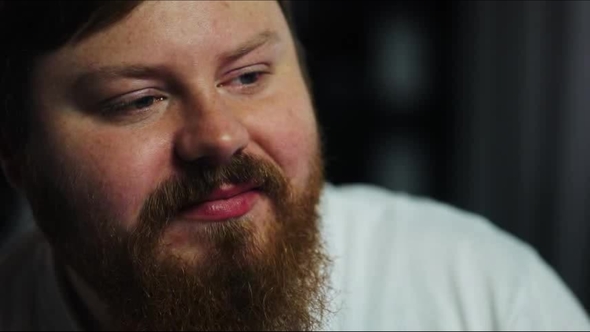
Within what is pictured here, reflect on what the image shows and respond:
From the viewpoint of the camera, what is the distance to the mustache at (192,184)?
3.09 ft

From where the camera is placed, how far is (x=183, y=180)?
0.94 metres

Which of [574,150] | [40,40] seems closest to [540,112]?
[574,150]

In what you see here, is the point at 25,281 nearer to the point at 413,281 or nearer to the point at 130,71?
the point at 130,71

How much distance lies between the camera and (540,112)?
1.90m

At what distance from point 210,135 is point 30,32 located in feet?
0.82

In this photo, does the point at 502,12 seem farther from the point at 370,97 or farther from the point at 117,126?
the point at 117,126

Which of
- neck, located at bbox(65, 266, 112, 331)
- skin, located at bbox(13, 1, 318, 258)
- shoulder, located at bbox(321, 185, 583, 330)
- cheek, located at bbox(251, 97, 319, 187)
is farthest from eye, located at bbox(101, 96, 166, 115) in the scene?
shoulder, located at bbox(321, 185, 583, 330)

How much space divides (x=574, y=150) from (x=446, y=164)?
40cm

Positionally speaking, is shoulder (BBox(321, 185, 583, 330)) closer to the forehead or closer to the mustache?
the mustache

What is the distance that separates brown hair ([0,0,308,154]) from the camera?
912 mm

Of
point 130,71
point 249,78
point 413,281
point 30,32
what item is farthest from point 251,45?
point 413,281

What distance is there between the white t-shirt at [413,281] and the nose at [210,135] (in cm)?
33

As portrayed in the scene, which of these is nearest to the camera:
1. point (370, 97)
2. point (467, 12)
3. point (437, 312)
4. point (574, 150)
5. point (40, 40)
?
point (40, 40)

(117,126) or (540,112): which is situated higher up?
(117,126)
